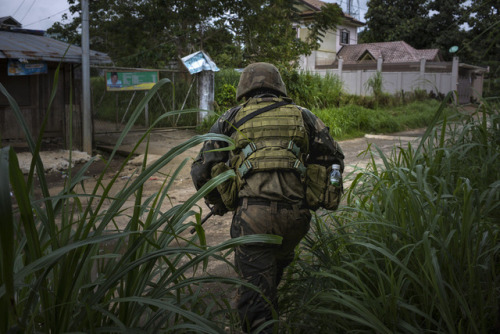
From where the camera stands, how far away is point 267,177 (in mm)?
2512

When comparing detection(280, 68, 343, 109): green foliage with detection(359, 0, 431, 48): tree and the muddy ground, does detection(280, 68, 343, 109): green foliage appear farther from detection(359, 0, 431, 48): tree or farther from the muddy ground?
detection(359, 0, 431, 48): tree

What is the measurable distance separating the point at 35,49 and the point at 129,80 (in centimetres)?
240

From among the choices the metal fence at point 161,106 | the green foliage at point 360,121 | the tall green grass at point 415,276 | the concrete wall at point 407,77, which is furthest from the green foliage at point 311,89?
the tall green grass at point 415,276

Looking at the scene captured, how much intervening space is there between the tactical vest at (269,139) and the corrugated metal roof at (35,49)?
6096mm

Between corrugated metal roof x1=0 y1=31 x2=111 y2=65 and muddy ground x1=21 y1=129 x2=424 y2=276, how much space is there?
186cm

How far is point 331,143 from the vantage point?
111 inches

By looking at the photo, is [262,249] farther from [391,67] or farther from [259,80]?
[391,67]

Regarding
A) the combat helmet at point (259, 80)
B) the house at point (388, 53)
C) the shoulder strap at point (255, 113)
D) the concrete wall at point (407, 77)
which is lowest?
the shoulder strap at point (255, 113)

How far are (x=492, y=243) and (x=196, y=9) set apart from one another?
46.9 ft

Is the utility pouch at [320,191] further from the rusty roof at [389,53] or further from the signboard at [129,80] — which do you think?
the rusty roof at [389,53]

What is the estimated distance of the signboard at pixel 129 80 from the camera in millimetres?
10555

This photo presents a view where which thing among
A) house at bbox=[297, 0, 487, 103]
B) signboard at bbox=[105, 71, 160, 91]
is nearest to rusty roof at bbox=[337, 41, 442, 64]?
house at bbox=[297, 0, 487, 103]

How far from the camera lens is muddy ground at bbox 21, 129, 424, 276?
5.11 metres

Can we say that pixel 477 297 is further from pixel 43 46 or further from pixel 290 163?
pixel 43 46
